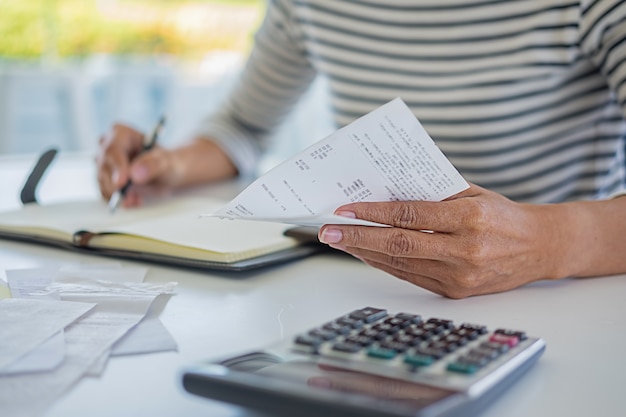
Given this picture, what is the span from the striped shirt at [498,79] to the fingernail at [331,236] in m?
0.48

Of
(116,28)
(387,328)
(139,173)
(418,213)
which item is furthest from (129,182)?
(116,28)

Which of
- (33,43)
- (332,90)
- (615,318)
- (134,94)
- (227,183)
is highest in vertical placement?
(33,43)

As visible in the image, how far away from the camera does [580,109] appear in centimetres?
115

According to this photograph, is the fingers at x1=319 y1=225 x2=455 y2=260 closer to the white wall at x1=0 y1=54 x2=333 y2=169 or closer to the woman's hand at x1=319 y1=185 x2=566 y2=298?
the woman's hand at x1=319 y1=185 x2=566 y2=298

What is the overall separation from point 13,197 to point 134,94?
277 centimetres

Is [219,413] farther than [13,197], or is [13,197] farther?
[13,197]

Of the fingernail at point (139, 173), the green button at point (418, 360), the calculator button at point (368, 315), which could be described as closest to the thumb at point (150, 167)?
the fingernail at point (139, 173)

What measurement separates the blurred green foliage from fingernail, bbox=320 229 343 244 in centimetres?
613

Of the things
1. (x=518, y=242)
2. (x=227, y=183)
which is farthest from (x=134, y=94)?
(x=518, y=242)

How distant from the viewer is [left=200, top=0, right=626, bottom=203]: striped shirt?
3.59 feet

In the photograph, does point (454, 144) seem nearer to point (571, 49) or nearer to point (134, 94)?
point (571, 49)

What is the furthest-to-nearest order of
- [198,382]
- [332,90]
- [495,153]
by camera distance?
[332,90] → [495,153] → [198,382]

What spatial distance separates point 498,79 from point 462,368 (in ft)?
2.46

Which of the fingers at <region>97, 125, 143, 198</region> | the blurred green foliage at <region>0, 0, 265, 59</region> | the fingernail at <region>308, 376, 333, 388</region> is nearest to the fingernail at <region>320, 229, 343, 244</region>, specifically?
the fingernail at <region>308, 376, 333, 388</region>
